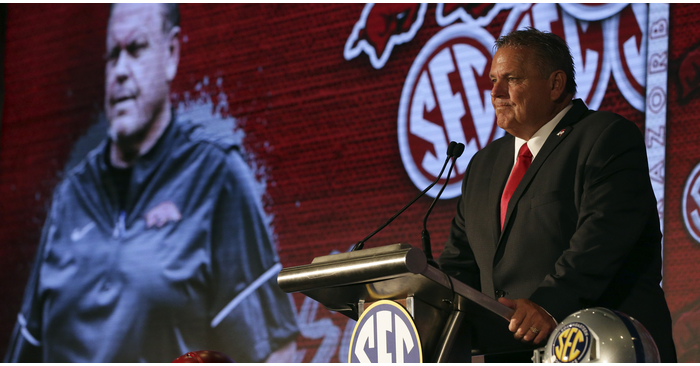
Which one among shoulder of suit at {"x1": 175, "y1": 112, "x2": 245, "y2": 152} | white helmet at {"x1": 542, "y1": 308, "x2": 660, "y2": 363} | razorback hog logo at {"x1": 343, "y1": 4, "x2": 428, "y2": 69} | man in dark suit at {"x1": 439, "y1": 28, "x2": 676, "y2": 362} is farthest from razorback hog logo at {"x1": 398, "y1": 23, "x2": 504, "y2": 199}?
white helmet at {"x1": 542, "y1": 308, "x2": 660, "y2": 363}

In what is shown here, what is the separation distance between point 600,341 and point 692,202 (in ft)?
6.43

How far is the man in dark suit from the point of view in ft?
5.70

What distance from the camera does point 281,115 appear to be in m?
4.17

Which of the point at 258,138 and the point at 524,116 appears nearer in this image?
the point at 524,116

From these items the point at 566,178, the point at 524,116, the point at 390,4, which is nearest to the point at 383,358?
the point at 566,178

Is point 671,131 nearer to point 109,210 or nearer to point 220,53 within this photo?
point 220,53

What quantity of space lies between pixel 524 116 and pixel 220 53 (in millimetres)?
2680

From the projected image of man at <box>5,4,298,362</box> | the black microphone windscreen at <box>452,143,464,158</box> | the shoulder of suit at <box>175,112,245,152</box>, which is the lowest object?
the projected image of man at <box>5,4,298,362</box>

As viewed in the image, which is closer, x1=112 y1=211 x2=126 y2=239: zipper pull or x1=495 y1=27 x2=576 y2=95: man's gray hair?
x1=495 y1=27 x2=576 y2=95: man's gray hair

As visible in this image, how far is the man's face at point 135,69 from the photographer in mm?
4590

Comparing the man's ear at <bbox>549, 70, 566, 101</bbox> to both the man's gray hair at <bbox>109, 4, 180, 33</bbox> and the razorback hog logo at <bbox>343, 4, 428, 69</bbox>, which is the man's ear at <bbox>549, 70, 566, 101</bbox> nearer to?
the razorback hog logo at <bbox>343, 4, 428, 69</bbox>

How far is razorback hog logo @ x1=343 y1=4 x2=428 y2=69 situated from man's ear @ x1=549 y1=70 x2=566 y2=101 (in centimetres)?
179

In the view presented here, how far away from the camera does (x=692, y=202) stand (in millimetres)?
3084

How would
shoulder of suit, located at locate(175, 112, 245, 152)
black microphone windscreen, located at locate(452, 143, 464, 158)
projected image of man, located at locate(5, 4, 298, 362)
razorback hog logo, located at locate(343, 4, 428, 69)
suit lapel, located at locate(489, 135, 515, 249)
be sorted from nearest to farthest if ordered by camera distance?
black microphone windscreen, located at locate(452, 143, 464, 158), suit lapel, located at locate(489, 135, 515, 249), razorback hog logo, located at locate(343, 4, 428, 69), projected image of man, located at locate(5, 4, 298, 362), shoulder of suit, located at locate(175, 112, 245, 152)
